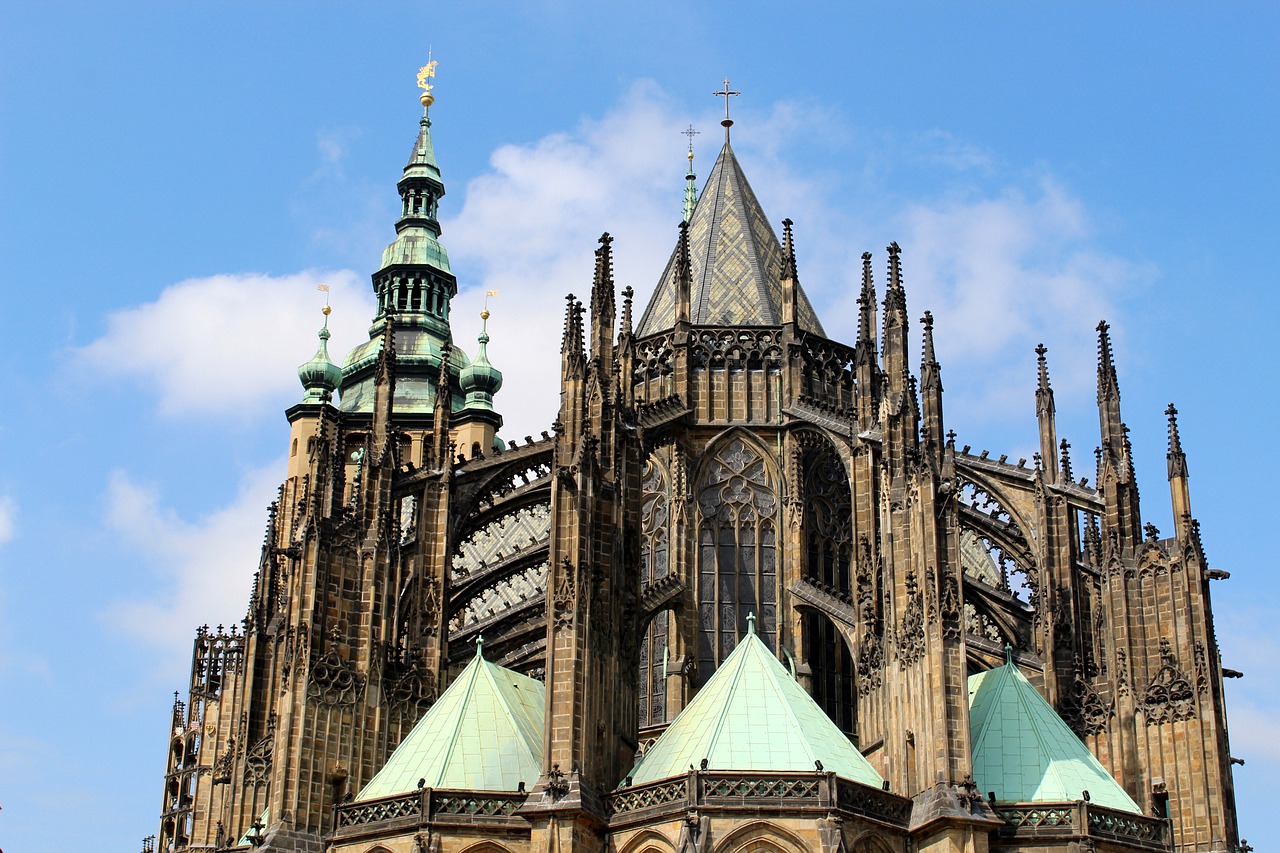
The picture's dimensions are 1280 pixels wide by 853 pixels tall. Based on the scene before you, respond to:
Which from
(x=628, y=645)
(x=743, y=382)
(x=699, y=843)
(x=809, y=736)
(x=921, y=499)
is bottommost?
(x=699, y=843)

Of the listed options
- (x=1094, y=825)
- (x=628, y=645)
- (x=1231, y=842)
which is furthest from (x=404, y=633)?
(x=1231, y=842)

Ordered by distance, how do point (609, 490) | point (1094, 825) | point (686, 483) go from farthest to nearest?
point (686, 483)
point (609, 490)
point (1094, 825)

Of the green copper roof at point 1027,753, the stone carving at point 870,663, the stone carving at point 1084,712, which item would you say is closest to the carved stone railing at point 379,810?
the stone carving at point 870,663

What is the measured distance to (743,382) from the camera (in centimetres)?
4953

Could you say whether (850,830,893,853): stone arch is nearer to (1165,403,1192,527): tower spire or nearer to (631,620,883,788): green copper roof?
(631,620,883,788): green copper roof

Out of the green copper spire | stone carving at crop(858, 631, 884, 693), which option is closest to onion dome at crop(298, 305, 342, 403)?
the green copper spire

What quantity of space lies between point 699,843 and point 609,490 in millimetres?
8598

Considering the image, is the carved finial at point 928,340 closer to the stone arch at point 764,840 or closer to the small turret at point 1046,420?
the small turret at point 1046,420

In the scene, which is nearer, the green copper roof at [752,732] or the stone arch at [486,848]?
the green copper roof at [752,732]

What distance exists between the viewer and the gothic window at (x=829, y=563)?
1837 inches

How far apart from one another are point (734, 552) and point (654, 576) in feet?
7.12

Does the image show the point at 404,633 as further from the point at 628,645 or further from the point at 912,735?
the point at 912,735

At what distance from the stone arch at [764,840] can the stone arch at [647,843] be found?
142 cm

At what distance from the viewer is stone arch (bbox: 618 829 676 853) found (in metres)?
37.1
